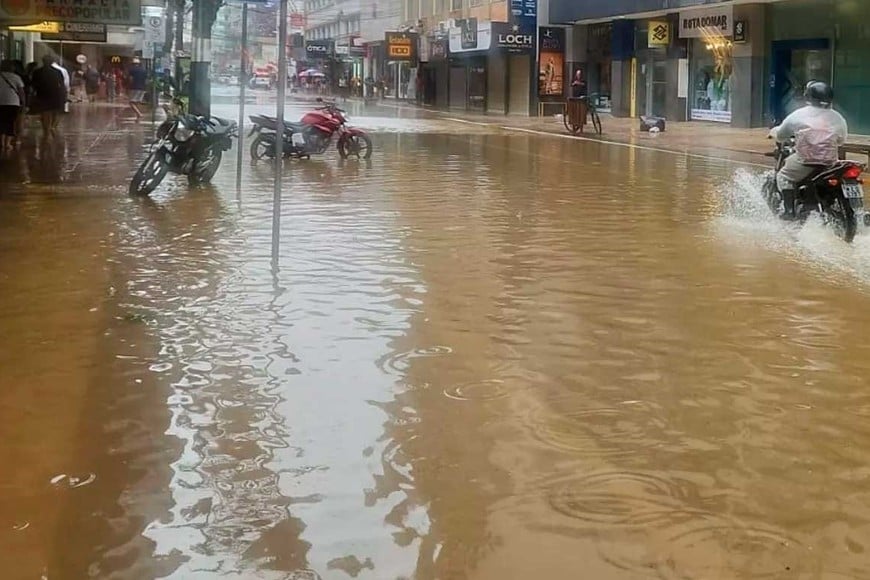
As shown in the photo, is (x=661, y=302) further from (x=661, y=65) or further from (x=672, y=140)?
(x=661, y=65)

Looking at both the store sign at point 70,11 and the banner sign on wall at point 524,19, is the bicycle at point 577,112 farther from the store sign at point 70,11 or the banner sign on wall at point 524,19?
the banner sign on wall at point 524,19

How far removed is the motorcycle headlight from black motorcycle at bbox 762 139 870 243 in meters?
7.11

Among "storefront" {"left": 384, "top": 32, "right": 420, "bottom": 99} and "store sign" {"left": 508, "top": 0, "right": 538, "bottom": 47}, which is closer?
"store sign" {"left": 508, "top": 0, "right": 538, "bottom": 47}

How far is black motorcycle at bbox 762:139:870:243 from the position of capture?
10977 mm

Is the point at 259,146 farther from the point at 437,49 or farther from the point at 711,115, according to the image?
the point at 437,49

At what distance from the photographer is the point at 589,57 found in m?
44.7

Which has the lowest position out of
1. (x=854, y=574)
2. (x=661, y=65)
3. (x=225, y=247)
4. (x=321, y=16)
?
(x=854, y=574)

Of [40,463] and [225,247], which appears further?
[225,247]

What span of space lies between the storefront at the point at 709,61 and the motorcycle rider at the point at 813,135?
2313cm

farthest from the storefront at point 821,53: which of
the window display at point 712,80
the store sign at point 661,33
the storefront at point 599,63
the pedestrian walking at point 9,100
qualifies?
the pedestrian walking at point 9,100

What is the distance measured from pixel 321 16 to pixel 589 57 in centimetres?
4384

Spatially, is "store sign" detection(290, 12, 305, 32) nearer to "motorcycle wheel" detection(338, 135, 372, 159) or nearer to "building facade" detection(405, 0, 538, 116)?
"building facade" detection(405, 0, 538, 116)

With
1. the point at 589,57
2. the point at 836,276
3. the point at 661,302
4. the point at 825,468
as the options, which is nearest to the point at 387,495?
the point at 825,468

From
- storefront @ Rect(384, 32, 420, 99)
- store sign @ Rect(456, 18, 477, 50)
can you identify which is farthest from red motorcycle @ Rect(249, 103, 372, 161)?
storefront @ Rect(384, 32, 420, 99)
